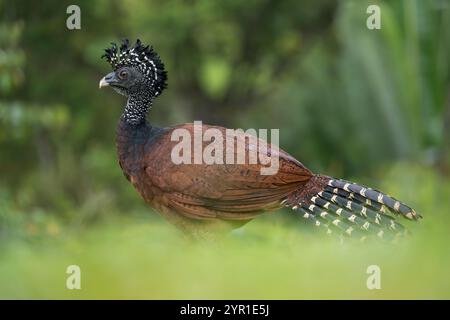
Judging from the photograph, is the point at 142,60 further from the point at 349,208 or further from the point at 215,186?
the point at 349,208

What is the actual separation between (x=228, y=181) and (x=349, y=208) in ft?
A: 2.07

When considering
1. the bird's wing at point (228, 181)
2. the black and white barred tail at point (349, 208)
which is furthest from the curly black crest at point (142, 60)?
the black and white barred tail at point (349, 208)

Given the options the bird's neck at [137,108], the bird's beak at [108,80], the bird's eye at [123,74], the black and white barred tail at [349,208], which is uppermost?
the bird's eye at [123,74]

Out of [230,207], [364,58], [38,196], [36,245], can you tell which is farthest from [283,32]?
[230,207]

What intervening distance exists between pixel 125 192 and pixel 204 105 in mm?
2385

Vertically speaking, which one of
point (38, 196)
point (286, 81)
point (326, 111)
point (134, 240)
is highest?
point (286, 81)

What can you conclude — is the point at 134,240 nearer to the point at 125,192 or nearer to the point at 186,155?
the point at 186,155

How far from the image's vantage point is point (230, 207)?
3992 millimetres

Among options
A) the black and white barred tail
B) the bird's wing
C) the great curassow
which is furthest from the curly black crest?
the black and white barred tail

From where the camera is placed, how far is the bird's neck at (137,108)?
13.9ft

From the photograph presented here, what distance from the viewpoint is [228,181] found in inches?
157

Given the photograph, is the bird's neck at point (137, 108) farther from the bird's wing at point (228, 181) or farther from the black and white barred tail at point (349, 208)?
the black and white barred tail at point (349, 208)

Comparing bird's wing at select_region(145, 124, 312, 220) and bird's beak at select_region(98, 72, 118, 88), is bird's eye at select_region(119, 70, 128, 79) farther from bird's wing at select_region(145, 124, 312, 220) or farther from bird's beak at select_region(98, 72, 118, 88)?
bird's wing at select_region(145, 124, 312, 220)

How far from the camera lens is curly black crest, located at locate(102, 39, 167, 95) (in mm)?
4156
